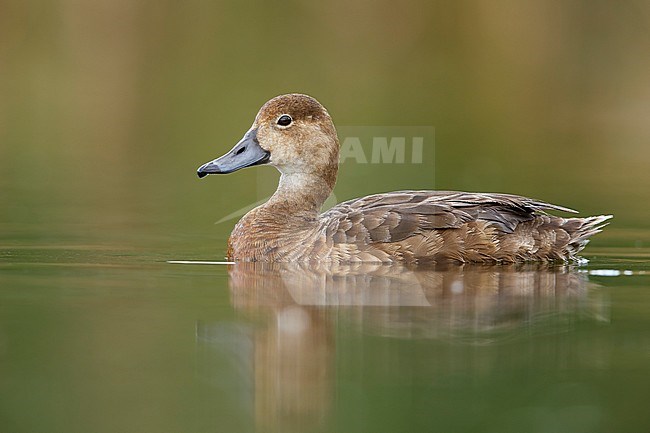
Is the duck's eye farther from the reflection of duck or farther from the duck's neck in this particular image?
the reflection of duck

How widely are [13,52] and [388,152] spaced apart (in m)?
7.13

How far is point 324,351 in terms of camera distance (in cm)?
539

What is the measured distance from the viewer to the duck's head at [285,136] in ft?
28.4

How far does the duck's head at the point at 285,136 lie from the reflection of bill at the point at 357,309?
39.3 inches

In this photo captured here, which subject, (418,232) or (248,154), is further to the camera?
(248,154)

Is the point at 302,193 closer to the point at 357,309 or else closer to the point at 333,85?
the point at 357,309

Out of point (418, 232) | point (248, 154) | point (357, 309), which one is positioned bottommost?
point (357, 309)

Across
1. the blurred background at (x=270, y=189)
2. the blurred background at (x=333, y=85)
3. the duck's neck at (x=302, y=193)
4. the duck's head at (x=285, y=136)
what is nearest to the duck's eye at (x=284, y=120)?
the duck's head at (x=285, y=136)

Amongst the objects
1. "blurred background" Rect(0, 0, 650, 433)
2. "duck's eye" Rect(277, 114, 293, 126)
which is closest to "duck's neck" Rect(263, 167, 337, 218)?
"duck's eye" Rect(277, 114, 293, 126)

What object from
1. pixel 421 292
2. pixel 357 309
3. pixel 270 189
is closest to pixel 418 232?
pixel 421 292

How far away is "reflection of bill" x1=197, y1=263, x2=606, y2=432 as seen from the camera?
195 inches

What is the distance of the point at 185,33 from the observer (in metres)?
18.0

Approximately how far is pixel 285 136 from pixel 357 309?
2.68 metres

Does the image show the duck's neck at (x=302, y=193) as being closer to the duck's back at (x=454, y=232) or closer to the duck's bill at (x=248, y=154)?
the duck's bill at (x=248, y=154)
